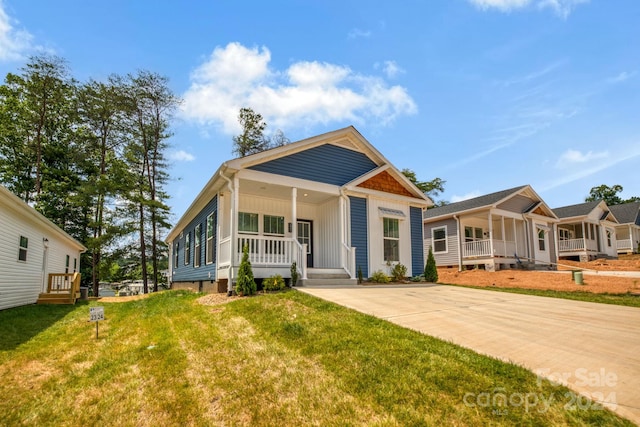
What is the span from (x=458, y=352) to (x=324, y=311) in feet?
8.78

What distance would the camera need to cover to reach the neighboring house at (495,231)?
19.2m

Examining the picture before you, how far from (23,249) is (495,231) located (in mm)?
24139

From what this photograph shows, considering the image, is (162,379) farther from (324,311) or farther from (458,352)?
(458,352)

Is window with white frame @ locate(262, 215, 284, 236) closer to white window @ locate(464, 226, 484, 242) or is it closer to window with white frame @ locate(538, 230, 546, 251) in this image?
white window @ locate(464, 226, 484, 242)

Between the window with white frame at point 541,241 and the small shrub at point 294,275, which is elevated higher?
→ the window with white frame at point 541,241

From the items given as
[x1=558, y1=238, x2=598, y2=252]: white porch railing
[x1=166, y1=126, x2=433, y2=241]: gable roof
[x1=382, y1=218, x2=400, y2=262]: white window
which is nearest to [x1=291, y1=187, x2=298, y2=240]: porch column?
[x1=166, y1=126, x2=433, y2=241]: gable roof

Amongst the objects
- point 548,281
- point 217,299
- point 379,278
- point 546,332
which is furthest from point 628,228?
point 217,299

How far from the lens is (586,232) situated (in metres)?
27.0

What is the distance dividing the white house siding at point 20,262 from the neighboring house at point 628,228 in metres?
41.5

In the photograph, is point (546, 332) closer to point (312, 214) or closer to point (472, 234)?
point (312, 214)

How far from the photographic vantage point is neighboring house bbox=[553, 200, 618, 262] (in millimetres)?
25323

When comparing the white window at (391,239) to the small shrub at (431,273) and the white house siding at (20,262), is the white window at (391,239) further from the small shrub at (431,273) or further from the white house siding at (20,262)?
the white house siding at (20,262)

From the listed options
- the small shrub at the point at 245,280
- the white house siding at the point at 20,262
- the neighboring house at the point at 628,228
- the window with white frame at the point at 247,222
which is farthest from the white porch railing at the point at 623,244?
the white house siding at the point at 20,262

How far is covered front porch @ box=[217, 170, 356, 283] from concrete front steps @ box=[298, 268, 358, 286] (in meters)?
0.04
